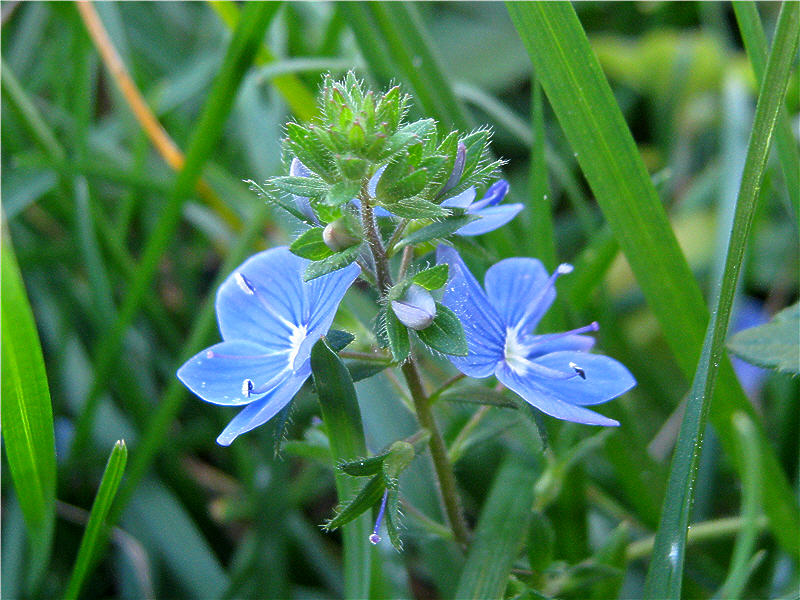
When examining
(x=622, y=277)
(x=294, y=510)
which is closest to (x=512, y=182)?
(x=622, y=277)

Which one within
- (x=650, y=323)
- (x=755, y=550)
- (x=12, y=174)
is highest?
(x=12, y=174)

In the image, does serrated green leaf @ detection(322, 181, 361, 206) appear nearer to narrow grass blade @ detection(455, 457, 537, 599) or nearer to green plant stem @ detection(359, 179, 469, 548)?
green plant stem @ detection(359, 179, 469, 548)

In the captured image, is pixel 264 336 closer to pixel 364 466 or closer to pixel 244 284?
pixel 244 284

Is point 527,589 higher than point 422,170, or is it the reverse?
point 422,170

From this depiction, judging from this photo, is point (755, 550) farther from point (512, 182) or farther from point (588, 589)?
point (512, 182)

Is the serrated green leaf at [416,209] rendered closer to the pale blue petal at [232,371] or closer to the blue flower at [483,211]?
the blue flower at [483,211]

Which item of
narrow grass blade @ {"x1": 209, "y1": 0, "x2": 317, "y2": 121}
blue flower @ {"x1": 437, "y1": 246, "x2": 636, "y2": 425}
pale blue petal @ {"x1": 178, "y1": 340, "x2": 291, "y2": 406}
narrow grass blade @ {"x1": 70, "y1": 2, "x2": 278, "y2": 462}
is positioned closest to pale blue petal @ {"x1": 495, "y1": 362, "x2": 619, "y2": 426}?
blue flower @ {"x1": 437, "y1": 246, "x2": 636, "y2": 425}

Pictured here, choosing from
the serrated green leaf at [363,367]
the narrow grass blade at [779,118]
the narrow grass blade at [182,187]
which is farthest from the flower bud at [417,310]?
the narrow grass blade at [182,187]

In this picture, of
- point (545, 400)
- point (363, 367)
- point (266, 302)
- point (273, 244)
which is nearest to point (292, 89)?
point (273, 244)
